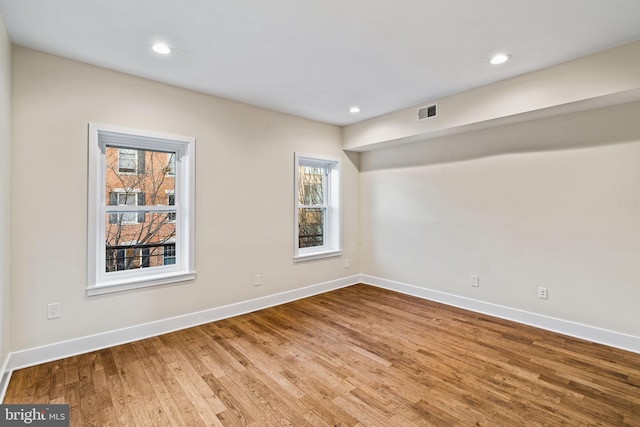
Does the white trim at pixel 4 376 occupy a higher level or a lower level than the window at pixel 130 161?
lower

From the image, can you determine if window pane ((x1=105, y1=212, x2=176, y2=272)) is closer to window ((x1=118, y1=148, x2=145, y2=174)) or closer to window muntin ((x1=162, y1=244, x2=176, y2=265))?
window muntin ((x1=162, y1=244, x2=176, y2=265))

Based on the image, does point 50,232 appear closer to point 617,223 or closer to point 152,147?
point 152,147

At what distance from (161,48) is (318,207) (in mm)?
3033

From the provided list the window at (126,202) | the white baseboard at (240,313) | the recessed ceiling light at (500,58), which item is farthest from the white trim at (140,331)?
the recessed ceiling light at (500,58)

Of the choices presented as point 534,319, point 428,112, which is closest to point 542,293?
point 534,319

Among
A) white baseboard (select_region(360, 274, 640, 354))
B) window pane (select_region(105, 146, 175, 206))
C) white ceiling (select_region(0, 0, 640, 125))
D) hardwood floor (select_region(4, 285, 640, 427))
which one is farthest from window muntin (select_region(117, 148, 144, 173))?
white baseboard (select_region(360, 274, 640, 354))

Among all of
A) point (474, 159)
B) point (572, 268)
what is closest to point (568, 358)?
point (572, 268)

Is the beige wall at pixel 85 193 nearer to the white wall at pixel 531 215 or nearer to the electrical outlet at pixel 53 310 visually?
the electrical outlet at pixel 53 310

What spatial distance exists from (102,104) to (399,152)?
12.2 feet

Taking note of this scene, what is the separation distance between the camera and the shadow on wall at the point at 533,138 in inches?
111

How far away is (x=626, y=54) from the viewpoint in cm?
246

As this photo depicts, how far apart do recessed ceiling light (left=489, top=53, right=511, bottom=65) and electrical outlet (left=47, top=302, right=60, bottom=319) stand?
436cm

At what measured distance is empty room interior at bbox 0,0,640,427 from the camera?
2.08 m

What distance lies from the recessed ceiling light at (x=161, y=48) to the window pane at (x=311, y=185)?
251 centimetres
